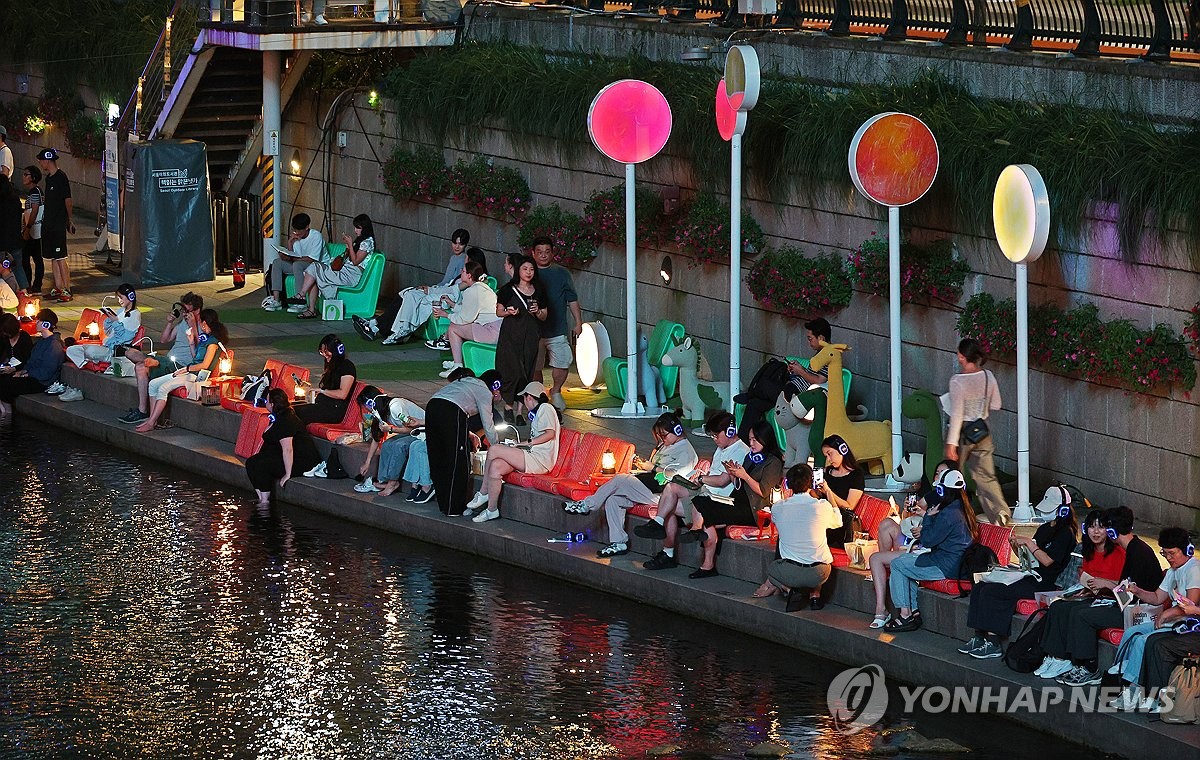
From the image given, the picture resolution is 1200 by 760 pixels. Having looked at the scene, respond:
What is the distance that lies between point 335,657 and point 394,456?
357cm

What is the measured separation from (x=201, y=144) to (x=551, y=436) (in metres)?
11.1

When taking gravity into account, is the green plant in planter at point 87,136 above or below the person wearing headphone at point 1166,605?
above

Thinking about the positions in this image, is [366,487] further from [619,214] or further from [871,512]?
[871,512]

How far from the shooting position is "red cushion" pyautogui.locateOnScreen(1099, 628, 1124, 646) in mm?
11789

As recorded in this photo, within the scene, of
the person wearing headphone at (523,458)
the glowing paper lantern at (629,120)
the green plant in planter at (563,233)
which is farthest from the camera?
the green plant in planter at (563,233)

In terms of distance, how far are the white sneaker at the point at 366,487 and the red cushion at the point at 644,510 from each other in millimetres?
2938

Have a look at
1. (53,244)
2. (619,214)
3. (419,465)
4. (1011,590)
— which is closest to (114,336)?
(53,244)

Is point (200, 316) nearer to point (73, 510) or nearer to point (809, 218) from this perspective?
point (73, 510)

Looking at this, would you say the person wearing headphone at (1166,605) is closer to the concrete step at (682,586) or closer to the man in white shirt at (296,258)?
the concrete step at (682,586)

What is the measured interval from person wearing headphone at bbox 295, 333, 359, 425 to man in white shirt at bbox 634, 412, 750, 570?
162 inches

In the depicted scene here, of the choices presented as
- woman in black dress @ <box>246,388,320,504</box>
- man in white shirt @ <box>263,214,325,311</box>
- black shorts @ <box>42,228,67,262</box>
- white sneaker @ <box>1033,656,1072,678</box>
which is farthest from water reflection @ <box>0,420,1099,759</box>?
black shorts @ <box>42,228,67,262</box>

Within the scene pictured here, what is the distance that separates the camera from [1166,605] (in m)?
11.8

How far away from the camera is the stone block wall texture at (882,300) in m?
14.8

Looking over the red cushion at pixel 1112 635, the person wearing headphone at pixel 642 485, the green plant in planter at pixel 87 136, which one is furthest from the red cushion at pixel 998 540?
the green plant in planter at pixel 87 136
